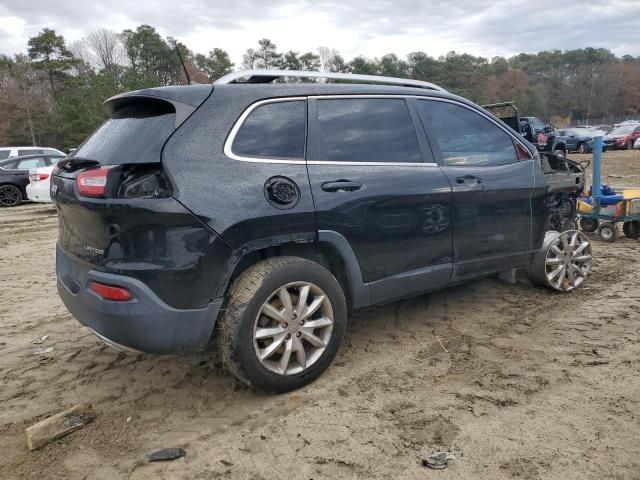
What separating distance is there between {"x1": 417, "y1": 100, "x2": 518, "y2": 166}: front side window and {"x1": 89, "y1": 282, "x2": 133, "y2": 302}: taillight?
2342 mm

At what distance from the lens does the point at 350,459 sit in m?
2.35

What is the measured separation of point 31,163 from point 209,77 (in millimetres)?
27250

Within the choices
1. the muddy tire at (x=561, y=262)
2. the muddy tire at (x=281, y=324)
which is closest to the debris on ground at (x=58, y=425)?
the muddy tire at (x=281, y=324)

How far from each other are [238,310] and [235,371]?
36 cm

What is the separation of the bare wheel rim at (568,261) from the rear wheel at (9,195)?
47.4ft

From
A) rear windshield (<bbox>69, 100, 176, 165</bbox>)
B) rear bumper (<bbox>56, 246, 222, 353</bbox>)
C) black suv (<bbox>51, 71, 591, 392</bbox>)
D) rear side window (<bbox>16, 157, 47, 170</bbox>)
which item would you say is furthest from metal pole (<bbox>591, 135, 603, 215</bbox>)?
rear side window (<bbox>16, 157, 47, 170</bbox>)

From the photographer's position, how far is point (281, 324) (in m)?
2.87

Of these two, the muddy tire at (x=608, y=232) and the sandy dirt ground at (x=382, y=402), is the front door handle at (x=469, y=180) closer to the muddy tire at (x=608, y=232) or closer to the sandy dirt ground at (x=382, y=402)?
the sandy dirt ground at (x=382, y=402)

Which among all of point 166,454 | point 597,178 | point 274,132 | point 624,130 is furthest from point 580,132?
point 166,454

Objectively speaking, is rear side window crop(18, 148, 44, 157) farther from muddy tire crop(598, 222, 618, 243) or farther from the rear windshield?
muddy tire crop(598, 222, 618, 243)

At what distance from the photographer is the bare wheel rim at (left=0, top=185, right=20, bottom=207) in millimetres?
14053

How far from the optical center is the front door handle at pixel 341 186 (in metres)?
3.01

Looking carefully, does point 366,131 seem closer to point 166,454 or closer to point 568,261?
point 166,454

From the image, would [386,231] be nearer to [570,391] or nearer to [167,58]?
[570,391]
